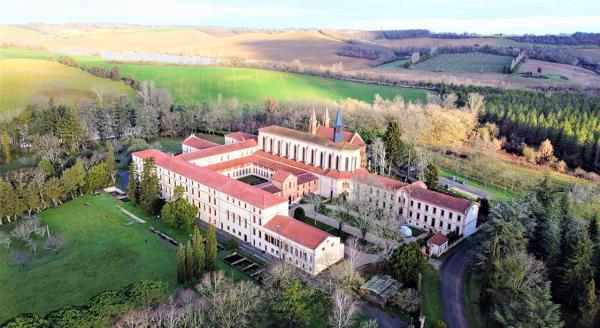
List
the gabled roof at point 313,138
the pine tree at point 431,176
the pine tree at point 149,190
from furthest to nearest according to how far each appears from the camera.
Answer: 1. the gabled roof at point 313,138
2. the pine tree at point 431,176
3. the pine tree at point 149,190

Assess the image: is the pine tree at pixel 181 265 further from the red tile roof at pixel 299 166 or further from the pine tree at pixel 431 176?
the pine tree at pixel 431 176

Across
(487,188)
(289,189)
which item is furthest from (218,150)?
(487,188)

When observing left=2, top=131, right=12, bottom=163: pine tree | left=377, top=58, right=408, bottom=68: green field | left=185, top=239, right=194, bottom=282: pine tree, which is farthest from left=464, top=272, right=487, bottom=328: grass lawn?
left=377, top=58, right=408, bottom=68: green field

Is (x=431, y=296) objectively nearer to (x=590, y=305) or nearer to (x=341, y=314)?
(x=341, y=314)

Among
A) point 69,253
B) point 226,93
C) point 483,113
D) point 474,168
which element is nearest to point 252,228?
point 69,253

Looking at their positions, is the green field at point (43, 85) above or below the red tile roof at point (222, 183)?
above

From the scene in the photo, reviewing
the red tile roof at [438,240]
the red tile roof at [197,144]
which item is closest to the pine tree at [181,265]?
the red tile roof at [438,240]

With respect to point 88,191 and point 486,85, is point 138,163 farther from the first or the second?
point 486,85
